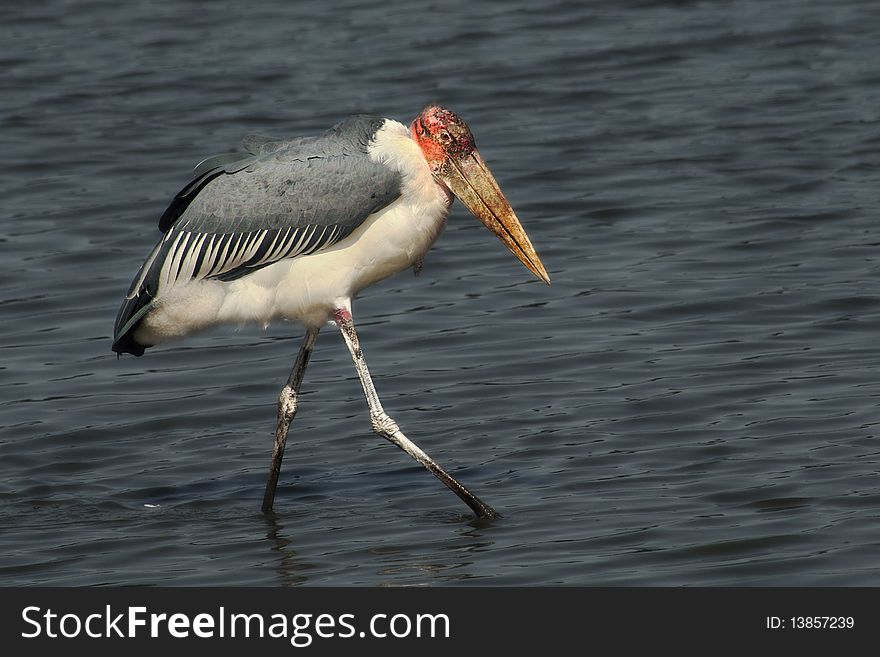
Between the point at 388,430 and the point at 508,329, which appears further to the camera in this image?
the point at 508,329

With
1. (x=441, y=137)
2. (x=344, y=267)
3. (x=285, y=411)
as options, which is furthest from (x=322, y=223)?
(x=285, y=411)

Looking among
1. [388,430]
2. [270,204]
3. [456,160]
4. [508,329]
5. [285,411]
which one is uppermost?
[508,329]

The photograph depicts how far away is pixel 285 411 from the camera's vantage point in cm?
792

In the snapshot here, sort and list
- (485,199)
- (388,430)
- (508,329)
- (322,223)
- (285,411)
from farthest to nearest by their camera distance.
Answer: (508,329) → (285,411) → (388,430) → (485,199) → (322,223)

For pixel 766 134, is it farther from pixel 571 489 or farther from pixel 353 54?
pixel 571 489

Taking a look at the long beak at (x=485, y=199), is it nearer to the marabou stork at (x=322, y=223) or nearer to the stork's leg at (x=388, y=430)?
the marabou stork at (x=322, y=223)

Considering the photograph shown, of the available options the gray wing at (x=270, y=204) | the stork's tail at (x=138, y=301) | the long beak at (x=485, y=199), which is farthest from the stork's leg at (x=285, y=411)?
the long beak at (x=485, y=199)

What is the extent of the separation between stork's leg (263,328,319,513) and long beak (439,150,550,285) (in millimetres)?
907

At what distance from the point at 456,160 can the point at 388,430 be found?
118 cm

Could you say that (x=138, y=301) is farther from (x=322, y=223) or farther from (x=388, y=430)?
(x=388, y=430)

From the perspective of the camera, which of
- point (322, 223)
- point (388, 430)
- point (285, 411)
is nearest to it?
point (322, 223)

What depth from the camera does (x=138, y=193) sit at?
12750 mm

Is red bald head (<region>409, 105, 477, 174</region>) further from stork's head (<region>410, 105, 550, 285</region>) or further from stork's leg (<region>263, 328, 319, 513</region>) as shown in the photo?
stork's leg (<region>263, 328, 319, 513</region>)
